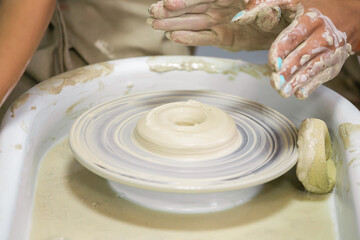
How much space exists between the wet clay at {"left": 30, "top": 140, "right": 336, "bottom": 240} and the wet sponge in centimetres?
3

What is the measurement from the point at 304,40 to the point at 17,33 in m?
0.79

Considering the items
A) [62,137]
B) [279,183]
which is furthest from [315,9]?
[62,137]

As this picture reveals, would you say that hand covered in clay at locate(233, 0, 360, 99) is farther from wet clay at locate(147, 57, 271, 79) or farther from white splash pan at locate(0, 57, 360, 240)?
wet clay at locate(147, 57, 271, 79)

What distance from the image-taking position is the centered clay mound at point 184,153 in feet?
3.18

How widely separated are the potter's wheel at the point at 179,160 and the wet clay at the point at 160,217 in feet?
0.18

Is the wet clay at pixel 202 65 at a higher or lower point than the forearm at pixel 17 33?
lower

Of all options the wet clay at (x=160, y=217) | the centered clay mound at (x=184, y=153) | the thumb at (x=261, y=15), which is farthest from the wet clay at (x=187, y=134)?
the thumb at (x=261, y=15)

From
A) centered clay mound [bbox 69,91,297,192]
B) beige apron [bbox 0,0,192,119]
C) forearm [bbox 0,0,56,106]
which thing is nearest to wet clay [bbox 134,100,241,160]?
centered clay mound [bbox 69,91,297,192]

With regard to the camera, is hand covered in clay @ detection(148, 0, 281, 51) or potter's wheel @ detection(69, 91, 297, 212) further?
hand covered in clay @ detection(148, 0, 281, 51)

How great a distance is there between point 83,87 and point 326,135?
78 cm

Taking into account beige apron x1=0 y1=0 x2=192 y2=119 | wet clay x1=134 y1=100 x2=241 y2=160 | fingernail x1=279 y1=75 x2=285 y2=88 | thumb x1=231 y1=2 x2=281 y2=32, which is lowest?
beige apron x1=0 y1=0 x2=192 y2=119

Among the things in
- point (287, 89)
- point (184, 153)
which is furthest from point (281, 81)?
point (184, 153)

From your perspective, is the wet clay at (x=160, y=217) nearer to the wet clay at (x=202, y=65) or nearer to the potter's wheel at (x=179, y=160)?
the potter's wheel at (x=179, y=160)

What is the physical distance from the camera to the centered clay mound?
38.1 inches
